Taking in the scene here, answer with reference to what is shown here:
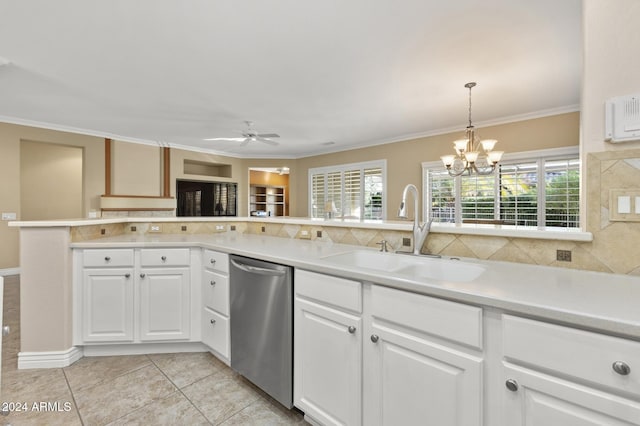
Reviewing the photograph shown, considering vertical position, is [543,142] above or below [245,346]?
above

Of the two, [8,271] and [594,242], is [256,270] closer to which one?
[594,242]

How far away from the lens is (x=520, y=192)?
4.44 metres

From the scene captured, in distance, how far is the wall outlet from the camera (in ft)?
4.36

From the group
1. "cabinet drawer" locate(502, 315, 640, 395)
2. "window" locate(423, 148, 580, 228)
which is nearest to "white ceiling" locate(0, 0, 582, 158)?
"window" locate(423, 148, 580, 228)

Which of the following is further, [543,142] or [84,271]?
[543,142]

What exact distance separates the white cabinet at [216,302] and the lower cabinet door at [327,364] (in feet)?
2.35

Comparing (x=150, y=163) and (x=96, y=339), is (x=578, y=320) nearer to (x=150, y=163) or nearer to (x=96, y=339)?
(x=96, y=339)

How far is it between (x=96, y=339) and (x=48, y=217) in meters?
5.50

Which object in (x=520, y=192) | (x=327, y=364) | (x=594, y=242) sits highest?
(x=520, y=192)

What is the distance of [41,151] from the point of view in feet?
19.4

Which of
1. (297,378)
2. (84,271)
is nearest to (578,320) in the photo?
(297,378)

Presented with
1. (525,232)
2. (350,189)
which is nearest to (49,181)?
(350,189)

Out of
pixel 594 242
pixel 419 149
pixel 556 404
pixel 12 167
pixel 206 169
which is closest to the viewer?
pixel 556 404

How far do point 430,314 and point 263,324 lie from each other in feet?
3.40
